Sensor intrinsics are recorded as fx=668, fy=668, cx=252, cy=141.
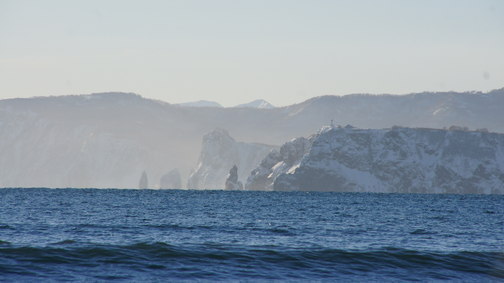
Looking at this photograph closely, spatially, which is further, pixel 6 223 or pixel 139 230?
pixel 6 223

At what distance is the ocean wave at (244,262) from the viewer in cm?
3947

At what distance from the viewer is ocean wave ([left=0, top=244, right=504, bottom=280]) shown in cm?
3947

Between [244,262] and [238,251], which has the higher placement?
[238,251]

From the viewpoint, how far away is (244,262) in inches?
1699

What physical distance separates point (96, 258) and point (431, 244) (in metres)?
28.0

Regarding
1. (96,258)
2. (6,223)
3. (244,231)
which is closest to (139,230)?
(244,231)

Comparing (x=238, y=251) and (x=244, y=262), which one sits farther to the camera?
(x=238, y=251)

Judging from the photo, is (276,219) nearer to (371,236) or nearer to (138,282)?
(371,236)

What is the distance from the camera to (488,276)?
41.3 m

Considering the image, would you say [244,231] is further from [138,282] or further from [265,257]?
[138,282]

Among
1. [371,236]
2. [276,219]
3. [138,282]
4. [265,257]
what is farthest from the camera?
[276,219]

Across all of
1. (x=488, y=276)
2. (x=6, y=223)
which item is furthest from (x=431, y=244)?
(x=6, y=223)

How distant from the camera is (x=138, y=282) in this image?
35.6m

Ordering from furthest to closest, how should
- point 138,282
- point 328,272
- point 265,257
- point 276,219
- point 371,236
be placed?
point 276,219 → point 371,236 → point 265,257 → point 328,272 → point 138,282
